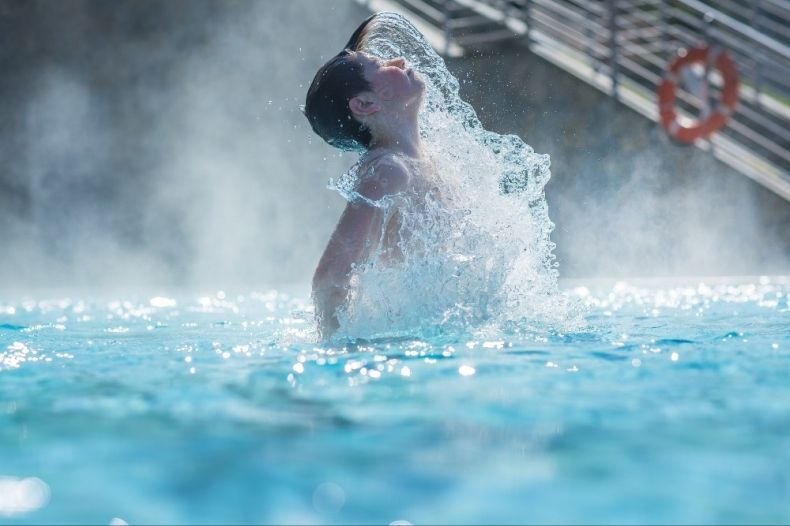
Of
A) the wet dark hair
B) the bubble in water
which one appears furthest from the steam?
the bubble in water

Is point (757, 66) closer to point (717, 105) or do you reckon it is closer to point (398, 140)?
point (717, 105)

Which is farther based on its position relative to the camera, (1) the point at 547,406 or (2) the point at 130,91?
(2) the point at 130,91

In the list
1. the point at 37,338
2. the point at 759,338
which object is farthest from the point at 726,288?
the point at 37,338

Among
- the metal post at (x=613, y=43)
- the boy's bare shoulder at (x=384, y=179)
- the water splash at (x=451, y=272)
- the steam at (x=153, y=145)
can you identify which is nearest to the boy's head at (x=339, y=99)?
the water splash at (x=451, y=272)

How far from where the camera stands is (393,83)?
339cm

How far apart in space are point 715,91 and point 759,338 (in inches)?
190

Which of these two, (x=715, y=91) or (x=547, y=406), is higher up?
(x=715, y=91)

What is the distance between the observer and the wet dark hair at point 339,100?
11.1 ft

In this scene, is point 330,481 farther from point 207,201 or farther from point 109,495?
point 207,201

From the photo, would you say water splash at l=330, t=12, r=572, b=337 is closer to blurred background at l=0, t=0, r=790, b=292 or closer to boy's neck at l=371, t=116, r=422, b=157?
boy's neck at l=371, t=116, r=422, b=157

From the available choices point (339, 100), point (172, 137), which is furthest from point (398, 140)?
point (172, 137)

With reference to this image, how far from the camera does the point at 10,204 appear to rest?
9.84 meters

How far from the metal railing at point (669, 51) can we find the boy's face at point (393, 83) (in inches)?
168

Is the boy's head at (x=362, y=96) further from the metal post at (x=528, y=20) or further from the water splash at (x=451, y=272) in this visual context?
the metal post at (x=528, y=20)
